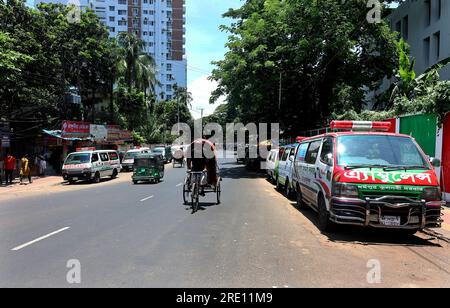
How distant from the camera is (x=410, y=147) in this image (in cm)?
802

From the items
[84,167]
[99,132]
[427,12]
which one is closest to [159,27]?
[99,132]

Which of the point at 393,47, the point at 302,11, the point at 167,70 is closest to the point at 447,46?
the point at 393,47

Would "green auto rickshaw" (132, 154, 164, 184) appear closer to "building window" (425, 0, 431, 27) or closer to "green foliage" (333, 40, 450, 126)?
"green foliage" (333, 40, 450, 126)

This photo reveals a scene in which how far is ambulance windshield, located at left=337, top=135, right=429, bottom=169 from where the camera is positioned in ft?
25.2

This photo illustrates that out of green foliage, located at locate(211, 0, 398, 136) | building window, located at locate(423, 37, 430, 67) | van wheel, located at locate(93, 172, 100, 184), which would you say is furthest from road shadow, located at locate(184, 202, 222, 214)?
building window, located at locate(423, 37, 430, 67)

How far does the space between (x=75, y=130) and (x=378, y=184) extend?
27.8 meters

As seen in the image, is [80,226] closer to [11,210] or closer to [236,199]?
[11,210]

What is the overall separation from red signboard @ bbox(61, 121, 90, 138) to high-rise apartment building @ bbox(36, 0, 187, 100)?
58.6 metres

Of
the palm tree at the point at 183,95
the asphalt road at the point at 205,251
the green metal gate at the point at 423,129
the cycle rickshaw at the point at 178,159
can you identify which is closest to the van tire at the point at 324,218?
the asphalt road at the point at 205,251

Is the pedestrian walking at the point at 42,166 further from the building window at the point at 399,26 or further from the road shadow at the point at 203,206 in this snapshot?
the building window at the point at 399,26

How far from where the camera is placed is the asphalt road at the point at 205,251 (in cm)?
527

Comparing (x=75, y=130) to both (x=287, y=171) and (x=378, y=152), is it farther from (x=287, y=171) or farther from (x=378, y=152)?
(x=378, y=152)

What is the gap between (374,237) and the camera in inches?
312
